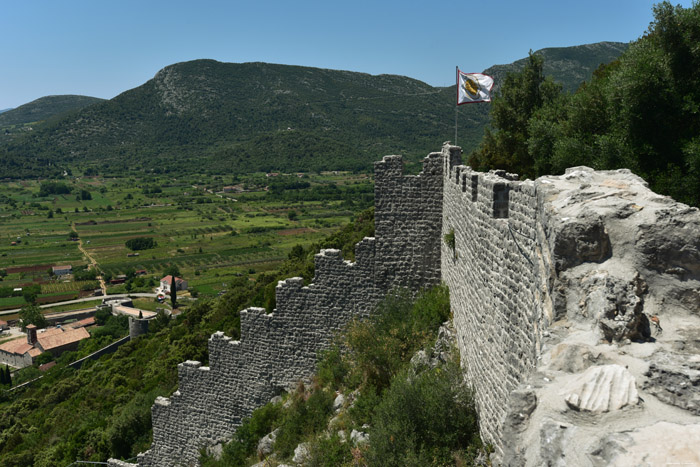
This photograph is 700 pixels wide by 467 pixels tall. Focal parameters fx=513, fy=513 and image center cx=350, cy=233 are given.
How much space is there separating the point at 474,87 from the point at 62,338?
68288 millimetres

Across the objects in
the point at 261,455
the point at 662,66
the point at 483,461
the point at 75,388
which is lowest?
the point at 75,388

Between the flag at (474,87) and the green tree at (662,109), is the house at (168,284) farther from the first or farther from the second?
the green tree at (662,109)

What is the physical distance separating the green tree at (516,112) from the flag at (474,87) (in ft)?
24.6

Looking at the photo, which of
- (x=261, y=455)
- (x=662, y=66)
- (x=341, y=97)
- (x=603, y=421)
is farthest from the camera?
(x=341, y=97)

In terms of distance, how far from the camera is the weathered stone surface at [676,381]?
2.85 m

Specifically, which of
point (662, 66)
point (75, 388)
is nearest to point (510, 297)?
point (662, 66)

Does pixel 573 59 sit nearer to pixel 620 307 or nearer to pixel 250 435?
pixel 250 435

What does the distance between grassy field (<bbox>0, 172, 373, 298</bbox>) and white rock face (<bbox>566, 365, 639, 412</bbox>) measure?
254 feet

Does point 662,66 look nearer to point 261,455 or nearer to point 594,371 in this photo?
point 594,371

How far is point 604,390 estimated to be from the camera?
2.98 meters

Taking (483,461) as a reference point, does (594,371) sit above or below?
above

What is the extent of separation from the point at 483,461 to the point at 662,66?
9.23 meters

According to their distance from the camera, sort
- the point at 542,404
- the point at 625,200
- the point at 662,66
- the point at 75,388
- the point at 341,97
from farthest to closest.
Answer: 1. the point at 341,97
2. the point at 75,388
3. the point at 662,66
4. the point at 625,200
5. the point at 542,404

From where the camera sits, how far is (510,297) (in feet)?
18.4
